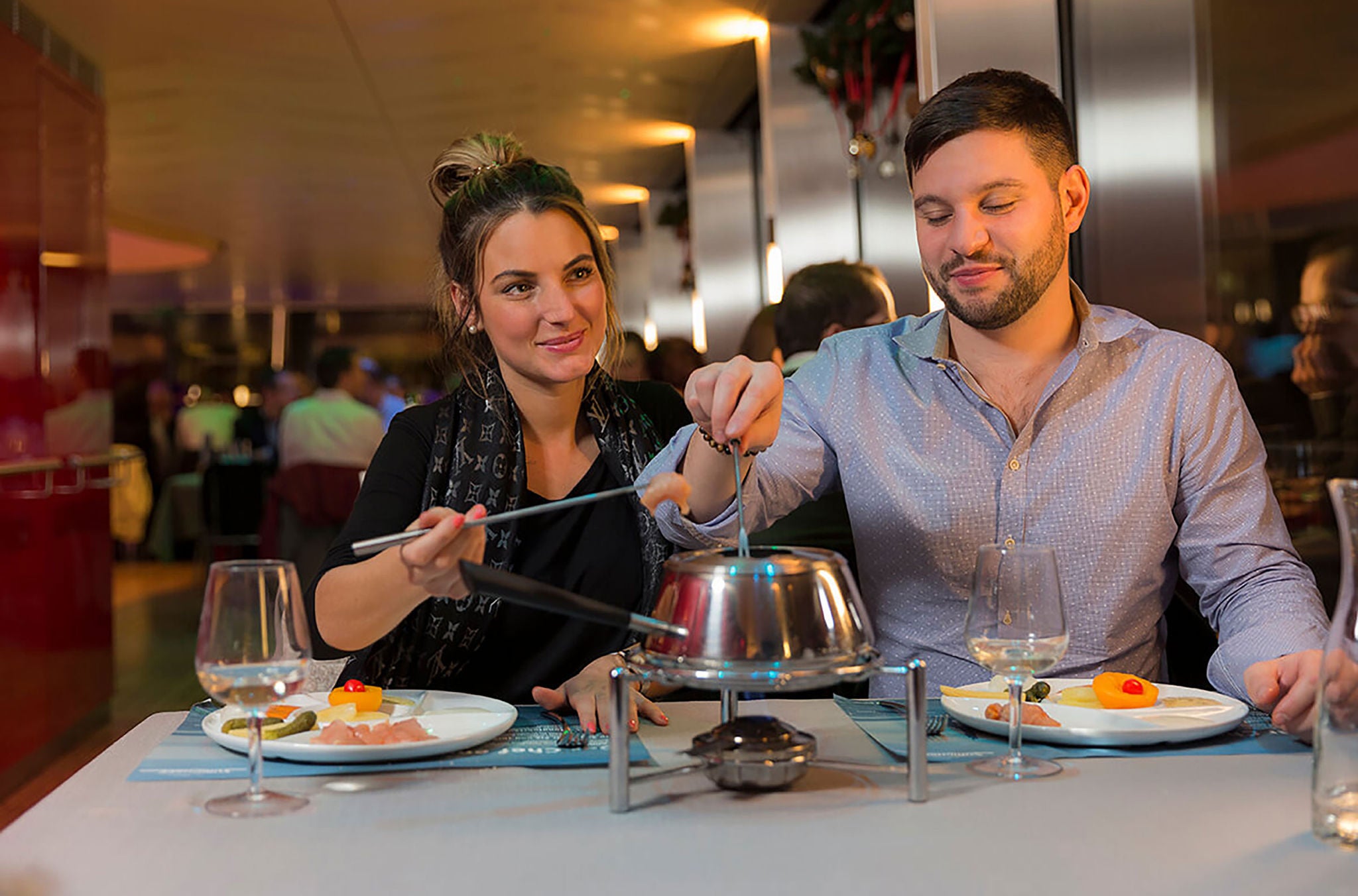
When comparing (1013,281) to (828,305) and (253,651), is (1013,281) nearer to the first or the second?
(253,651)

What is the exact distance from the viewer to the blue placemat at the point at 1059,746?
4.15ft

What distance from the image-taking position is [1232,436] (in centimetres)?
176

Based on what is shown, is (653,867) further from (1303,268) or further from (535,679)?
(1303,268)

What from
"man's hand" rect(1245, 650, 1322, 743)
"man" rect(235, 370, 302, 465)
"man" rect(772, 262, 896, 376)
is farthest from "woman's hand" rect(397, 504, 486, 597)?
"man" rect(235, 370, 302, 465)

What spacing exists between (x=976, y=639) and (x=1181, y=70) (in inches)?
91.1

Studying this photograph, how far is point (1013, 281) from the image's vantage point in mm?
1780

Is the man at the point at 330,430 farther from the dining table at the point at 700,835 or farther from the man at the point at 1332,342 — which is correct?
the dining table at the point at 700,835

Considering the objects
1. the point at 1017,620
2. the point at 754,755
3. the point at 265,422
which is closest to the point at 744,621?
the point at 754,755

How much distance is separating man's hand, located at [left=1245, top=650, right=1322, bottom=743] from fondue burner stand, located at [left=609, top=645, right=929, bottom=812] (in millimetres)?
414

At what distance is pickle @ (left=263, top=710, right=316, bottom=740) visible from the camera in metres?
1.26

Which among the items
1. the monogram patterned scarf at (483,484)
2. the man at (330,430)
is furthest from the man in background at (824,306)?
the man at (330,430)

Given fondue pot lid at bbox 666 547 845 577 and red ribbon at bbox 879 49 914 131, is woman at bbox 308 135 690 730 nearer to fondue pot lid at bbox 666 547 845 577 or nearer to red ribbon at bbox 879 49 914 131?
fondue pot lid at bbox 666 547 845 577

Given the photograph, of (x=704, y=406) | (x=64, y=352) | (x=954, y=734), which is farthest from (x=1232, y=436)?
(x=64, y=352)

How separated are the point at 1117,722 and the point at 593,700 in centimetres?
56
